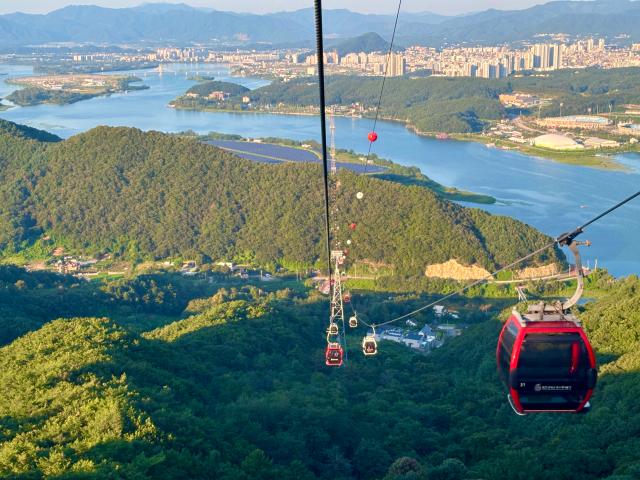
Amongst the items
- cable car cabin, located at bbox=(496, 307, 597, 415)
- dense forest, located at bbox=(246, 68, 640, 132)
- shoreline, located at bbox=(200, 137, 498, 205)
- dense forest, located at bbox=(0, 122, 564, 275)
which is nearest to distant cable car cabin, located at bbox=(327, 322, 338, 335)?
cable car cabin, located at bbox=(496, 307, 597, 415)

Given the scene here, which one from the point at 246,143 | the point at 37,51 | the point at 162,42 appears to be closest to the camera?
the point at 246,143

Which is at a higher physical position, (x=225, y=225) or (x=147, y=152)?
(x=147, y=152)

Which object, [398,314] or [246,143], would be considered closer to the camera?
[398,314]

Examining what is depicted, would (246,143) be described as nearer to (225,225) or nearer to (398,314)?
(225,225)

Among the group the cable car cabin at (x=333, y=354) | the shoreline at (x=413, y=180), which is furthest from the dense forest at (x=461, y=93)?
the cable car cabin at (x=333, y=354)

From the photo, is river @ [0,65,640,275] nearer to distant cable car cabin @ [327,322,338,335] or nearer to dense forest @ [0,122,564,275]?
dense forest @ [0,122,564,275]

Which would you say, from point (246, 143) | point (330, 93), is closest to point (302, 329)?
point (246, 143)
